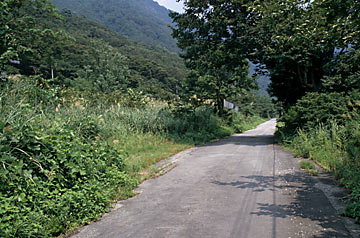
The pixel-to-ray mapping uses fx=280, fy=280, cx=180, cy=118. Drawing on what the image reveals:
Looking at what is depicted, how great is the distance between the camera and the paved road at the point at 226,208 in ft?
12.9

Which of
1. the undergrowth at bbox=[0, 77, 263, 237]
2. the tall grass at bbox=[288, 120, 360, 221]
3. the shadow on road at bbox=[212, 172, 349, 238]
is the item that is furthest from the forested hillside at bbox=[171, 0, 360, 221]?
the undergrowth at bbox=[0, 77, 263, 237]

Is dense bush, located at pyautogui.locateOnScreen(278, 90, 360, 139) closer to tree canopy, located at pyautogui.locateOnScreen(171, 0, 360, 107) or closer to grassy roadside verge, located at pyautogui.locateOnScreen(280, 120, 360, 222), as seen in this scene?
grassy roadside verge, located at pyautogui.locateOnScreen(280, 120, 360, 222)

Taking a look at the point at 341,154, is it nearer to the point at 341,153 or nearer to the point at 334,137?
the point at 341,153

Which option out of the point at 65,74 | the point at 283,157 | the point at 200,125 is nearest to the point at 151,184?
the point at 283,157

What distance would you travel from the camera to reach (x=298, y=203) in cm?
499

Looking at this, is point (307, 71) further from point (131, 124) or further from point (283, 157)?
point (131, 124)

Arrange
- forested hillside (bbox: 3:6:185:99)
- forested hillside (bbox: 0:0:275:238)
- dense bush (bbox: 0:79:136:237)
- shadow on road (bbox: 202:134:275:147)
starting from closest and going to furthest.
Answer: dense bush (bbox: 0:79:136:237), forested hillside (bbox: 0:0:275:238), shadow on road (bbox: 202:134:275:147), forested hillside (bbox: 3:6:185:99)

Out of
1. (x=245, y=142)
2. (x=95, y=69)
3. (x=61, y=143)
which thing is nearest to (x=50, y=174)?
(x=61, y=143)

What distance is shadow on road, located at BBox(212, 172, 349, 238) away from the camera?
4094 millimetres

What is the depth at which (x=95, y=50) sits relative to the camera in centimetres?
5444

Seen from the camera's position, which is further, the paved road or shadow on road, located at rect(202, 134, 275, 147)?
shadow on road, located at rect(202, 134, 275, 147)

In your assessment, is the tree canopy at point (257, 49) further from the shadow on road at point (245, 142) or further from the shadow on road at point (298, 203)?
the shadow on road at point (298, 203)

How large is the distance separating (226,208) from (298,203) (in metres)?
1.33

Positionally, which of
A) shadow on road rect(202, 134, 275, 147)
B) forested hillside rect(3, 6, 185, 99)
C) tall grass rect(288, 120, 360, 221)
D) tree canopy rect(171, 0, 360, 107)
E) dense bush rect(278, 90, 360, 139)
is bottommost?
shadow on road rect(202, 134, 275, 147)
